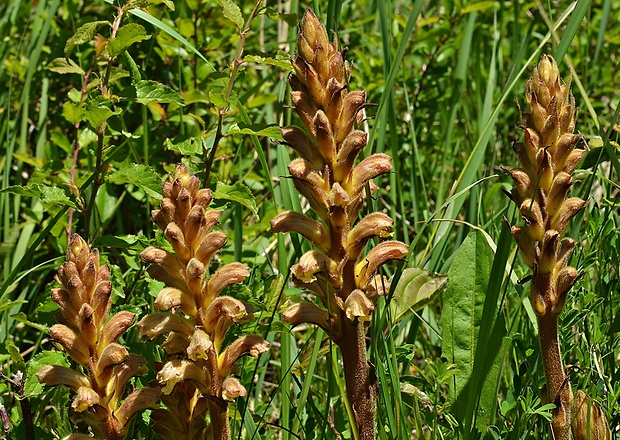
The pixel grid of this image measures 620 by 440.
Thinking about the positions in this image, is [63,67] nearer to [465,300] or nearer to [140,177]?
[140,177]

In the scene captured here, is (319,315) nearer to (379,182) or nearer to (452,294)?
(452,294)

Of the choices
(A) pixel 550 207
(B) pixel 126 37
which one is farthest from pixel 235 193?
(A) pixel 550 207

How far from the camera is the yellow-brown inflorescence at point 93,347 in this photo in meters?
1.71

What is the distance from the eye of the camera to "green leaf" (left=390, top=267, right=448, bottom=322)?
2.26m

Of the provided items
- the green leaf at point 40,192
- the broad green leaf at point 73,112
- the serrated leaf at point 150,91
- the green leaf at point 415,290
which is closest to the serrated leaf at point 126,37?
the serrated leaf at point 150,91

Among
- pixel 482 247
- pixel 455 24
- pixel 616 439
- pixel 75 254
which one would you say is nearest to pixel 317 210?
pixel 75 254

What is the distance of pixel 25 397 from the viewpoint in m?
2.14

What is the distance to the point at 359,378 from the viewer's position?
1795mm

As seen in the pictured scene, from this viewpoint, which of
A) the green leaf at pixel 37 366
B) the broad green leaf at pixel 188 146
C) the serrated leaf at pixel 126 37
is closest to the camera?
the green leaf at pixel 37 366

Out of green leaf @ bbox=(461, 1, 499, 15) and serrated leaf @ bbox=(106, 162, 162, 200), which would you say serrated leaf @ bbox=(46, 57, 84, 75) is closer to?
serrated leaf @ bbox=(106, 162, 162, 200)

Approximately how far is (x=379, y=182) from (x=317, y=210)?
253 centimetres

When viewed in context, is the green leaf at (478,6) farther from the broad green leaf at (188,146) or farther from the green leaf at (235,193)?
the green leaf at (235,193)

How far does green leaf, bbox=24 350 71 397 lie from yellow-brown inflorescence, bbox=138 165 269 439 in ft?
1.75

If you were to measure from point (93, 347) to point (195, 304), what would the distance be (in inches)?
8.4
